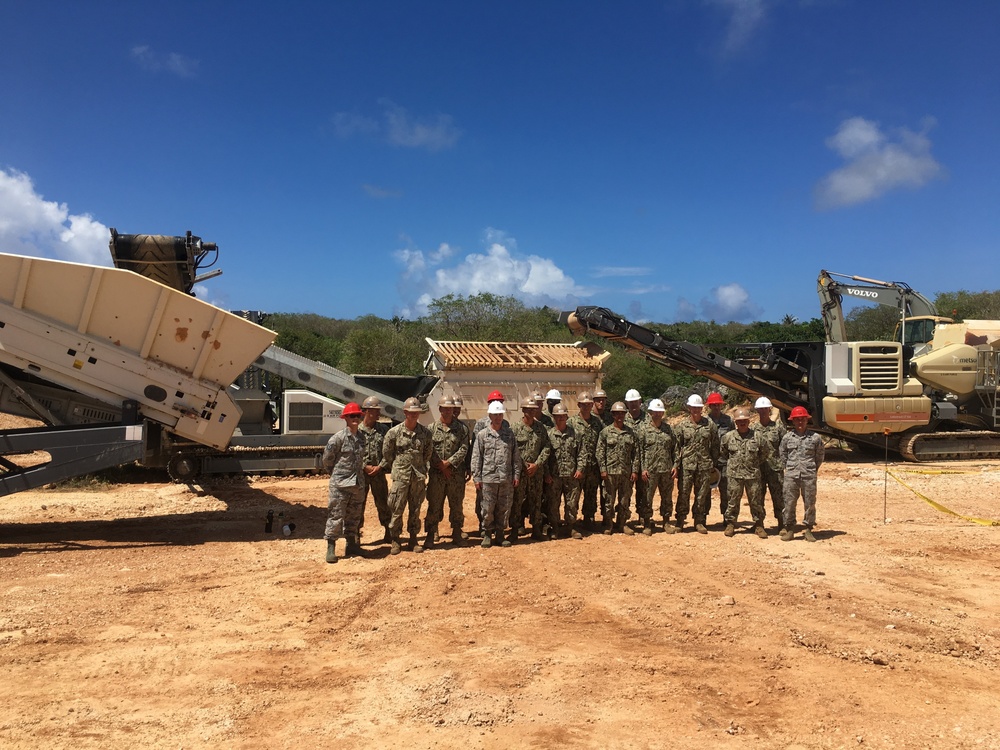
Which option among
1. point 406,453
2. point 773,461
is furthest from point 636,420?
point 406,453

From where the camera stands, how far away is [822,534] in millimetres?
8688

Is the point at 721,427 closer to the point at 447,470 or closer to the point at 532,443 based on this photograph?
the point at 532,443

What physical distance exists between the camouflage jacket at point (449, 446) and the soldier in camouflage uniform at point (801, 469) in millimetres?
3769

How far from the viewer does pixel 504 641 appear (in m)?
5.23

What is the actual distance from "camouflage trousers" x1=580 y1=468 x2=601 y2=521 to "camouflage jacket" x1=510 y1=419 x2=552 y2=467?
681mm

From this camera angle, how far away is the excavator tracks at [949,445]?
1514cm

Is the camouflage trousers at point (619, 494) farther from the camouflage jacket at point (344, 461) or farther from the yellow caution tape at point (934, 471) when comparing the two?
the yellow caution tape at point (934, 471)

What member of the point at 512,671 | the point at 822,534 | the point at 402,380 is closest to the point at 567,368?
the point at 402,380

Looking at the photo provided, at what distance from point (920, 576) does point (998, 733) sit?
3.30 meters

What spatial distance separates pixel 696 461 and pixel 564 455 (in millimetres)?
1631

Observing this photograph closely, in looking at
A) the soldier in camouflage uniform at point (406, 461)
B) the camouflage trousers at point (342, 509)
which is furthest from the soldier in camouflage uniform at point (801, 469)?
the camouflage trousers at point (342, 509)

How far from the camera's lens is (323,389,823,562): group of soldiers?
7.80 meters

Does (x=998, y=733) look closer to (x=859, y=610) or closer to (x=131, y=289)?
(x=859, y=610)

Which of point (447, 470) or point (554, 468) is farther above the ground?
point (554, 468)
